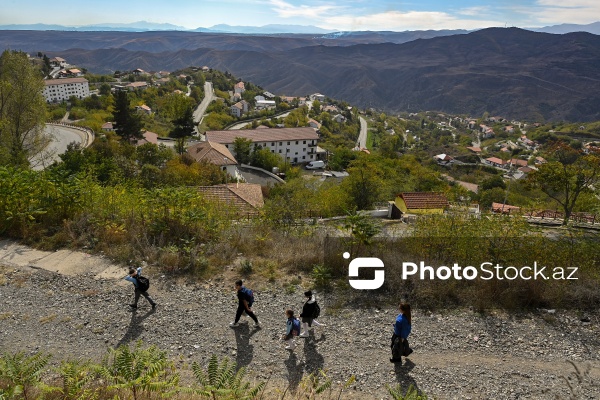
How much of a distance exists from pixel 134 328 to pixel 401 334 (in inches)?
178

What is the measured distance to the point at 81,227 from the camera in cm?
924

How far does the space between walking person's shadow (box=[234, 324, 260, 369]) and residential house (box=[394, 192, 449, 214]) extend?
11.5 m

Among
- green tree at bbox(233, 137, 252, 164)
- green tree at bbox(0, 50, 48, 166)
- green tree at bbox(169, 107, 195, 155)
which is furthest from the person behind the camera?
green tree at bbox(233, 137, 252, 164)

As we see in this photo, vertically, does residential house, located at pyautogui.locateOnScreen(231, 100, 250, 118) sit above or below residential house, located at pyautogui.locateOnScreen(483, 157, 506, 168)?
above

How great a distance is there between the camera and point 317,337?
657cm

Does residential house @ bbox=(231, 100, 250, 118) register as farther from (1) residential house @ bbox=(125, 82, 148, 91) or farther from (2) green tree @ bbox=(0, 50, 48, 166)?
(2) green tree @ bbox=(0, 50, 48, 166)

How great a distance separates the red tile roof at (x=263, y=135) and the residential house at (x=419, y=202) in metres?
34.7

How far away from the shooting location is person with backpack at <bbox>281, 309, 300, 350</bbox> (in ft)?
20.3

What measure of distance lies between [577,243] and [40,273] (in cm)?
1252

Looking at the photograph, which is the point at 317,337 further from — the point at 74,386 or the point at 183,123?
the point at 183,123

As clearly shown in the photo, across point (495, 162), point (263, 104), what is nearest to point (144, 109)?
point (263, 104)

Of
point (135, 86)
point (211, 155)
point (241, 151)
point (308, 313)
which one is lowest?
point (241, 151)

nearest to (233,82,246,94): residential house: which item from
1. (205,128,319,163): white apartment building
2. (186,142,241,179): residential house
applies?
(205,128,319,163): white apartment building

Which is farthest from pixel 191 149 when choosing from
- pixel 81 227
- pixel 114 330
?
pixel 114 330
